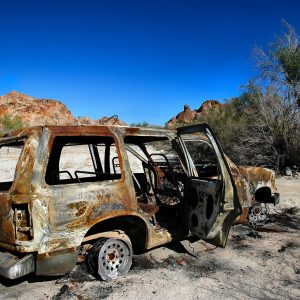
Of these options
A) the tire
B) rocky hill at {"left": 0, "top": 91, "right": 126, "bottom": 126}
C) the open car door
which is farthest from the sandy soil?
rocky hill at {"left": 0, "top": 91, "right": 126, "bottom": 126}

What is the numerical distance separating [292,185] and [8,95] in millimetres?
43953

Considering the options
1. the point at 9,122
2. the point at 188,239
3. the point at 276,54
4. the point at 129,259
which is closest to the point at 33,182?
the point at 129,259

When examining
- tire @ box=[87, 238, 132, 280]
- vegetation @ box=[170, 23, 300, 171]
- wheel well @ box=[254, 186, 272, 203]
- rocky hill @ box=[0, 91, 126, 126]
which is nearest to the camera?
tire @ box=[87, 238, 132, 280]

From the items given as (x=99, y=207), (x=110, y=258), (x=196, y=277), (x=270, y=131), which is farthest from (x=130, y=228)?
(x=270, y=131)

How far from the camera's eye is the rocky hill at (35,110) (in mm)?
43278

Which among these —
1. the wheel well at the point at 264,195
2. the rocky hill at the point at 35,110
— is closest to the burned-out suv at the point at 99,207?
the wheel well at the point at 264,195

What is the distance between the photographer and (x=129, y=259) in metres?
4.47

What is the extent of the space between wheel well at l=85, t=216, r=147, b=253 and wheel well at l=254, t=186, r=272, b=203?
9.57 feet

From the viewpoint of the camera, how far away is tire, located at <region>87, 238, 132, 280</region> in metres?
4.20

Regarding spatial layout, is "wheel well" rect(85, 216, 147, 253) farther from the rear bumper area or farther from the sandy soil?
the rear bumper area

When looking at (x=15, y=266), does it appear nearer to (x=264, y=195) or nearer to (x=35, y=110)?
(x=264, y=195)

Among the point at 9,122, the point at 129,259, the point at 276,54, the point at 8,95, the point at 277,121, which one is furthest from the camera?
the point at 8,95

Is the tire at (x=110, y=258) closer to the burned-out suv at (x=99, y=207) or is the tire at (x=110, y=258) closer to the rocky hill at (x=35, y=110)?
the burned-out suv at (x=99, y=207)

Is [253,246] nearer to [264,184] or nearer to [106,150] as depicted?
[264,184]
